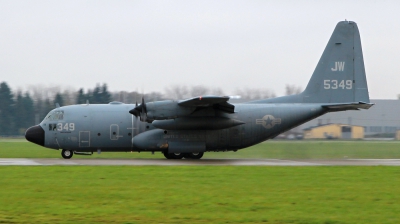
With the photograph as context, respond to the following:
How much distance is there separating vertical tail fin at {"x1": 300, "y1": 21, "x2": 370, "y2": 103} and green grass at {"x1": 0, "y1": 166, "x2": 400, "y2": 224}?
695cm

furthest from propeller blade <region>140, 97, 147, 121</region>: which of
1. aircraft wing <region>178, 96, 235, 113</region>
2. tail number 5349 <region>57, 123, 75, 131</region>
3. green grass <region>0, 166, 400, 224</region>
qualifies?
green grass <region>0, 166, 400, 224</region>

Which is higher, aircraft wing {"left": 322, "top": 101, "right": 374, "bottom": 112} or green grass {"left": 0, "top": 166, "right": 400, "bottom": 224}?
aircraft wing {"left": 322, "top": 101, "right": 374, "bottom": 112}

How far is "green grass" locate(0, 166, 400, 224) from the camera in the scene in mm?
11047

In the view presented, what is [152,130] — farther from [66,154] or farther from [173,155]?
[66,154]

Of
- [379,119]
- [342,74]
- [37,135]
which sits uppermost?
[342,74]

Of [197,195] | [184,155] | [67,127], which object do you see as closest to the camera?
[197,195]

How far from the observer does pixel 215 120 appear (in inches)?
998

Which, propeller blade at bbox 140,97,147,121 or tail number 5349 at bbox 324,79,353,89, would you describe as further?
tail number 5349 at bbox 324,79,353,89

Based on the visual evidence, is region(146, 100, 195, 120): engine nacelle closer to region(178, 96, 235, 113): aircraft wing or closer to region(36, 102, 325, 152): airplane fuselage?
region(178, 96, 235, 113): aircraft wing

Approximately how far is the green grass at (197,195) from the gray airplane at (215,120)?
5.18 m

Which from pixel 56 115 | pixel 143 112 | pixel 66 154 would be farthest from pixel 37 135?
pixel 143 112

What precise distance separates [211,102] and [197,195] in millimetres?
10316

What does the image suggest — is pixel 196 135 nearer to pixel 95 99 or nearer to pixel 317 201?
pixel 317 201

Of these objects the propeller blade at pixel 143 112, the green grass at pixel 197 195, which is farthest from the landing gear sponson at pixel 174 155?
the green grass at pixel 197 195
